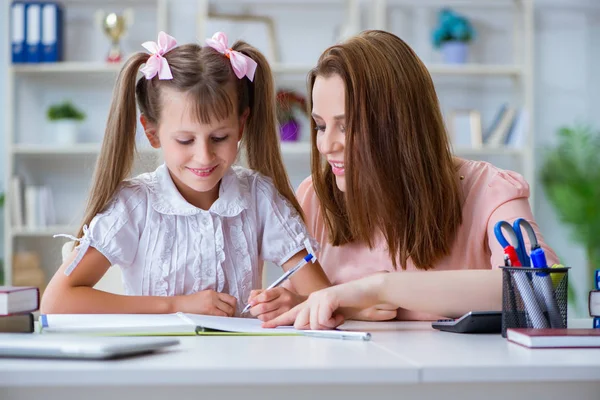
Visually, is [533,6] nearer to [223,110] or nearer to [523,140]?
[523,140]

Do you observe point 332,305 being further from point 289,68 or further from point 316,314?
point 289,68

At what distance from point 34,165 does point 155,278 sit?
3259mm

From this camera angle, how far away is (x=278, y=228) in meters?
1.78

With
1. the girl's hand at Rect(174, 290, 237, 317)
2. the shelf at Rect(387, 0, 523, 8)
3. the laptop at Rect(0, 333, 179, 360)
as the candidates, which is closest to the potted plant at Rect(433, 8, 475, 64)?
the shelf at Rect(387, 0, 523, 8)

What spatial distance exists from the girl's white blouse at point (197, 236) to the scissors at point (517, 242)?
621mm

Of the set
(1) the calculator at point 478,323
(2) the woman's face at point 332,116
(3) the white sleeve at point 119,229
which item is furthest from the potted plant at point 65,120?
(1) the calculator at point 478,323

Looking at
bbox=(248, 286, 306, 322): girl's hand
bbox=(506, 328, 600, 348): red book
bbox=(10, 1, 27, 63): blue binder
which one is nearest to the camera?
bbox=(506, 328, 600, 348): red book

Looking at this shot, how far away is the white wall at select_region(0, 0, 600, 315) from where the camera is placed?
496 centimetres

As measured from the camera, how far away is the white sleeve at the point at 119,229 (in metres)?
1.62

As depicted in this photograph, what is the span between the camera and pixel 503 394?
35.1 inches

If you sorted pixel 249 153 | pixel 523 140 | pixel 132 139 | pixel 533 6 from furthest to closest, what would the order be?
pixel 533 6
pixel 523 140
pixel 249 153
pixel 132 139

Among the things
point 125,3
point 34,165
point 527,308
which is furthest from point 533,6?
point 527,308

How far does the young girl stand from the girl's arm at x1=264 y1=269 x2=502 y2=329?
0.42m

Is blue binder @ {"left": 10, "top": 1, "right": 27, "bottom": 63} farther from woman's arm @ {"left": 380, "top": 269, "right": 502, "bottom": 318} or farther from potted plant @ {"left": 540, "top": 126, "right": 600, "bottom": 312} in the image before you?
woman's arm @ {"left": 380, "top": 269, "right": 502, "bottom": 318}
